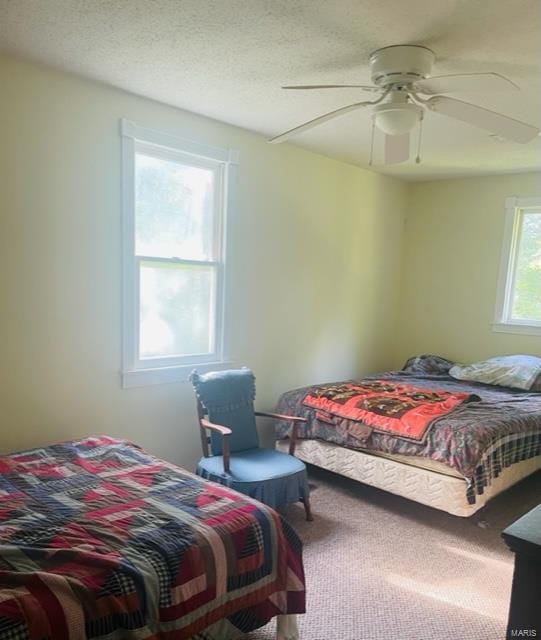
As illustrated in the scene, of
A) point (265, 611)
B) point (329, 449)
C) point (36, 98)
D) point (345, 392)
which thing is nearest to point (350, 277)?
point (345, 392)

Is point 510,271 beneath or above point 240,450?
above

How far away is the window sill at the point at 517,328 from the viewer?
4.46m

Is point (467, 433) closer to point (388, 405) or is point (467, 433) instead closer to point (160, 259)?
point (388, 405)

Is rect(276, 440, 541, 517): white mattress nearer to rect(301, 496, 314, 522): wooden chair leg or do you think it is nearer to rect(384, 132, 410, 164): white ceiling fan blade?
rect(301, 496, 314, 522): wooden chair leg

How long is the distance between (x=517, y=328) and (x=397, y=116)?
3.09 m

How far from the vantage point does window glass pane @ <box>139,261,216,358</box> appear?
321cm

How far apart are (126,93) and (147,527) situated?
8.04ft

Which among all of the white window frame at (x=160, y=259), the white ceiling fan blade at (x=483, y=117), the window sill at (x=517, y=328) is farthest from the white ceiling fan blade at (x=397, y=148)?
the window sill at (x=517, y=328)

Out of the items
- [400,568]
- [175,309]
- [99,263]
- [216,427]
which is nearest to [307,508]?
[400,568]

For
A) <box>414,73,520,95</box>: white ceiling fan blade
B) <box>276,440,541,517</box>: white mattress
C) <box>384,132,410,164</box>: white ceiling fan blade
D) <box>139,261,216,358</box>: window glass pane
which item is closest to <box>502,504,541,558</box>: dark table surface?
<box>384,132,410,164</box>: white ceiling fan blade

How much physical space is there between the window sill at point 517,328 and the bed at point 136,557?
11.4ft

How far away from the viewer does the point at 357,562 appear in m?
2.62

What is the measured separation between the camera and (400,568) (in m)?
2.57

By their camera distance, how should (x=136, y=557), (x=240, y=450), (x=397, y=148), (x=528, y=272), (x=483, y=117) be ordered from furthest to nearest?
(x=528, y=272)
(x=240, y=450)
(x=397, y=148)
(x=483, y=117)
(x=136, y=557)
